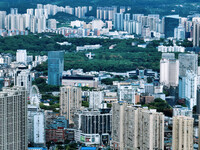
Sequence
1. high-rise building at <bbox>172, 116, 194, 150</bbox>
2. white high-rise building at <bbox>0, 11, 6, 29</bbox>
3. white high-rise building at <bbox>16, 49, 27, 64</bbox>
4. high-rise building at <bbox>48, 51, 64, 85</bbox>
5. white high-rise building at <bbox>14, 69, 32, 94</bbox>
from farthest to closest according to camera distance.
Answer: white high-rise building at <bbox>0, 11, 6, 29</bbox>, white high-rise building at <bbox>16, 49, 27, 64</bbox>, high-rise building at <bbox>48, 51, 64, 85</bbox>, white high-rise building at <bbox>14, 69, 32, 94</bbox>, high-rise building at <bbox>172, 116, 194, 150</bbox>

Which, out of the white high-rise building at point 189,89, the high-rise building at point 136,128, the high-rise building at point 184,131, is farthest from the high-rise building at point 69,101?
the high-rise building at point 184,131

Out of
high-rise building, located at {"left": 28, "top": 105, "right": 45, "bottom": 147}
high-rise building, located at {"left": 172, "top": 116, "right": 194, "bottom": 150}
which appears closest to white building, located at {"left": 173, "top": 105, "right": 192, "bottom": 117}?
high-rise building, located at {"left": 28, "top": 105, "right": 45, "bottom": 147}

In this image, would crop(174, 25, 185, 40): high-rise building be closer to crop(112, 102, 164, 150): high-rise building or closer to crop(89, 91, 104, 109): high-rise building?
crop(89, 91, 104, 109): high-rise building

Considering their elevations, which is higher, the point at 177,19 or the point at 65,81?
the point at 177,19

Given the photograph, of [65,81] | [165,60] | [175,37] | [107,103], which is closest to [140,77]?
[165,60]

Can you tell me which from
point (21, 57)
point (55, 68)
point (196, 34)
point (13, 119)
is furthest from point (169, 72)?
point (13, 119)

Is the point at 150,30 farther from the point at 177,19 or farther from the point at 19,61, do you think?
the point at 19,61
